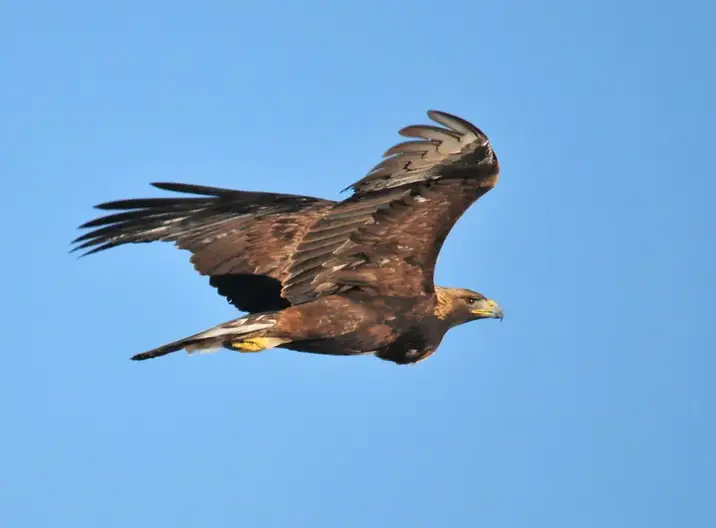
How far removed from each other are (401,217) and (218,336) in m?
1.81

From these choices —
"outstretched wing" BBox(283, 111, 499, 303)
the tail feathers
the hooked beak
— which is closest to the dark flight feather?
"outstretched wing" BBox(283, 111, 499, 303)

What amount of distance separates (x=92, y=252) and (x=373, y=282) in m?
2.87

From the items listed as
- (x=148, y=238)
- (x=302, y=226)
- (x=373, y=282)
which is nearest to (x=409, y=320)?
(x=373, y=282)

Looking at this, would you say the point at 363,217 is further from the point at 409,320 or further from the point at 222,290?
the point at 222,290

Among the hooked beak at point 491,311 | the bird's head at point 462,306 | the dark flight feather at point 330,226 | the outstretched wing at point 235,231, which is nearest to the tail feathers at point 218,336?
the dark flight feather at point 330,226

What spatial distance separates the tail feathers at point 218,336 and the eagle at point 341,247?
0.01 metres

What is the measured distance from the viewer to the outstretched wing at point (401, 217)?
12034mm

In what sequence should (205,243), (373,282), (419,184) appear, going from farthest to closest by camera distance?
1. (205,243)
2. (373,282)
3. (419,184)

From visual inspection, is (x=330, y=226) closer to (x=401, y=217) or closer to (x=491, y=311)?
(x=401, y=217)

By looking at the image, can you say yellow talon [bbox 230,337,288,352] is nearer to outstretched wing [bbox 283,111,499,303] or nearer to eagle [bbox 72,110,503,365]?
eagle [bbox 72,110,503,365]

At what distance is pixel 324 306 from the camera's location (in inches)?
512

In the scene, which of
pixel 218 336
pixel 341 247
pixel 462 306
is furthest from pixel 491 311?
pixel 218 336

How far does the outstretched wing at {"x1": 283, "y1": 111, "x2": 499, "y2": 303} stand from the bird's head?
0.67 m

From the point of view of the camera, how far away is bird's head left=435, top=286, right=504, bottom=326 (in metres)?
13.9
